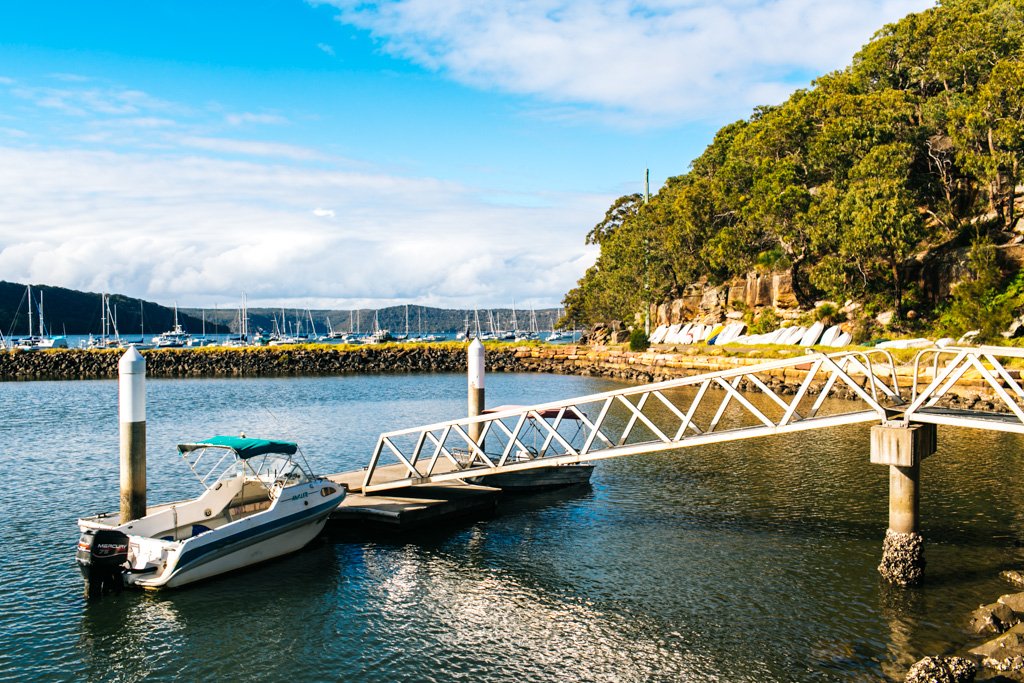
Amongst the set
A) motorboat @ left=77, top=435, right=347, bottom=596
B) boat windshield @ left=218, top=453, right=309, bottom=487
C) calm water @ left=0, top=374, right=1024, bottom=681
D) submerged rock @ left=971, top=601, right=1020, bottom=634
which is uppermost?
boat windshield @ left=218, top=453, right=309, bottom=487

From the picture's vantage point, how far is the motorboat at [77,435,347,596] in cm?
1967

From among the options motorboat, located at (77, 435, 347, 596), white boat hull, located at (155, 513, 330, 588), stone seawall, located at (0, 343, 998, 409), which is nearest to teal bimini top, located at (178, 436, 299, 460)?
motorboat, located at (77, 435, 347, 596)

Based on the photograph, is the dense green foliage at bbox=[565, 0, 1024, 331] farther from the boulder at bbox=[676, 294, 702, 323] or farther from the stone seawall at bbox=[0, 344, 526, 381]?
the stone seawall at bbox=[0, 344, 526, 381]

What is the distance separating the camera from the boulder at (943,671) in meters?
13.8

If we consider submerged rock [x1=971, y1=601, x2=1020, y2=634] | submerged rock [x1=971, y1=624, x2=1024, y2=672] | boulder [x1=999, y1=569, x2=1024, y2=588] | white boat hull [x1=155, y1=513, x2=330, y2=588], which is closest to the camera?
submerged rock [x1=971, y1=624, x2=1024, y2=672]

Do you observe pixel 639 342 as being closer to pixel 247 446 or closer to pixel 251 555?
pixel 247 446

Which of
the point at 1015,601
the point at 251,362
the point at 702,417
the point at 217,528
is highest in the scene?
the point at 251,362

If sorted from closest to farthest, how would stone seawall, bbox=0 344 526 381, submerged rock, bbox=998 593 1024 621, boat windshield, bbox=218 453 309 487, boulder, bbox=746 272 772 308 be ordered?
1. submerged rock, bbox=998 593 1024 621
2. boat windshield, bbox=218 453 309 487
3. boulder, bbox=746 272 772 308
4. stone seawall, bbox=0 344 526 381

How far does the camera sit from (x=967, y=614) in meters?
17.5

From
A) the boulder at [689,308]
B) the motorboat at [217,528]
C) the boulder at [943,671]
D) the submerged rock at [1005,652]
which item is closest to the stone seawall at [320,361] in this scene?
the boulder at [689,308]

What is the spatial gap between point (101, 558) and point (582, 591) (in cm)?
1261

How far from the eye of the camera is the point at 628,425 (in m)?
26.6

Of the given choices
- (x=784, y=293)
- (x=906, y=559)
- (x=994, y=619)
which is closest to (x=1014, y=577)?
(x=906, y=559)

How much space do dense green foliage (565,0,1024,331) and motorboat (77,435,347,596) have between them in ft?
192
